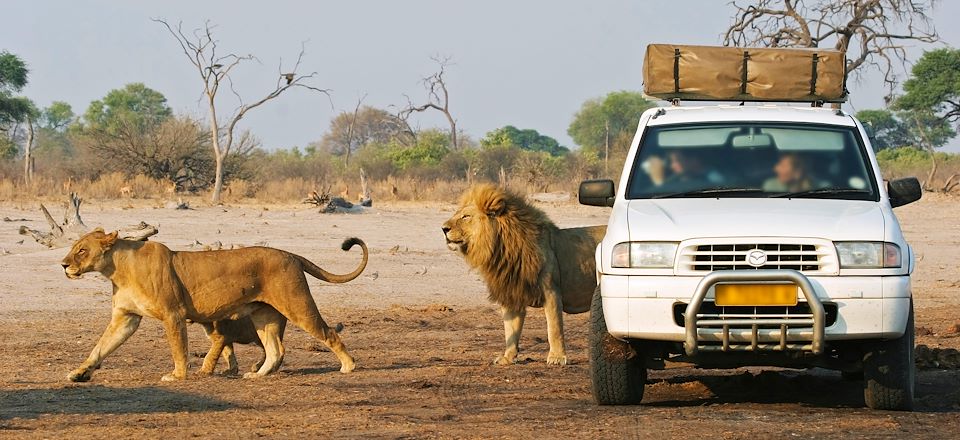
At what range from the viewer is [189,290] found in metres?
10.4

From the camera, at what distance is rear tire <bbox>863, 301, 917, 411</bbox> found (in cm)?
778

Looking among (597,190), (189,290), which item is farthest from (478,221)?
(597,190)

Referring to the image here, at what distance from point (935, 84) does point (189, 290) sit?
148 ft

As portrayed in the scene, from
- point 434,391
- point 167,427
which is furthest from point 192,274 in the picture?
point 167,427

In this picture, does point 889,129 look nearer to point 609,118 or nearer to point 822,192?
point 609,118

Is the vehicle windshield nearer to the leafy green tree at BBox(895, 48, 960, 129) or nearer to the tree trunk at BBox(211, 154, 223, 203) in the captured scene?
the tree trunk at BBox(211, 154, 223, 203)

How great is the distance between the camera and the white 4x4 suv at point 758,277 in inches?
293

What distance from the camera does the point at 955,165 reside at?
53688 millimetres

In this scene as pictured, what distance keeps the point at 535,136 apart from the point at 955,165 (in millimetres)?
43580

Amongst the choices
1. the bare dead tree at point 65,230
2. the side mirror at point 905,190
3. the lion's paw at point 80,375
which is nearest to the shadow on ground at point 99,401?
the lion's paw at point 80,375

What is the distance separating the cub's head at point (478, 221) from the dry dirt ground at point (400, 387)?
93 cm

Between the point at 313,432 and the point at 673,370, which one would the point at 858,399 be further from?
the point at 313,432

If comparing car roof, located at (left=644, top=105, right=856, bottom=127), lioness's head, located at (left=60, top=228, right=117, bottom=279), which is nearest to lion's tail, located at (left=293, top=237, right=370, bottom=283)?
lioness's head, located at (left=60, top=228, right=117, bottom=279)

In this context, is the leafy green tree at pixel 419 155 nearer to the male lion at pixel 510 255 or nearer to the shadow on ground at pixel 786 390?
the male lion at pixel 510 255
